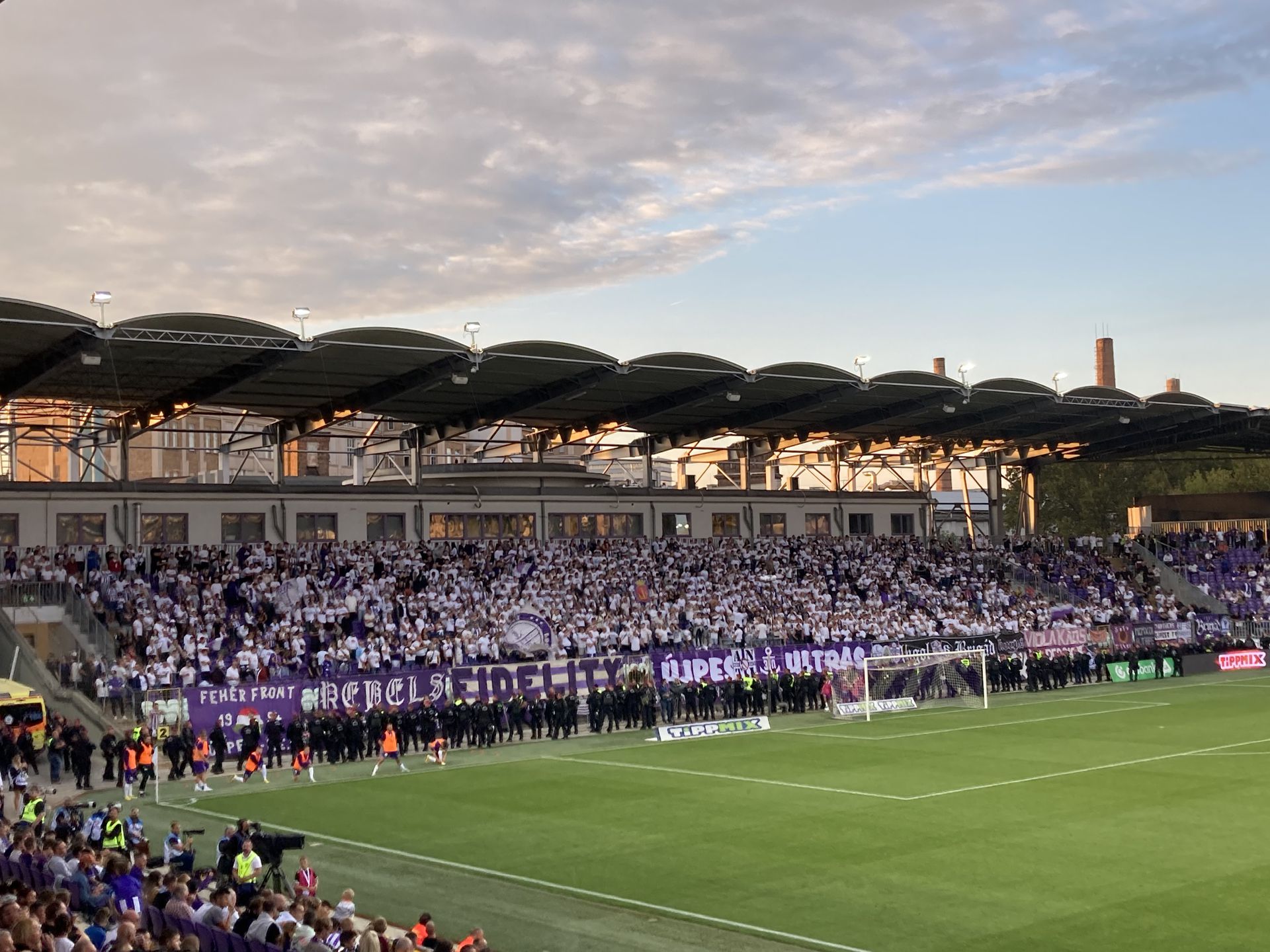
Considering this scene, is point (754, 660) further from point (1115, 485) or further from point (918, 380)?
point (1115, 485)

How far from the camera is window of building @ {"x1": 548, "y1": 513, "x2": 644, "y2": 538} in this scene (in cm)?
5409

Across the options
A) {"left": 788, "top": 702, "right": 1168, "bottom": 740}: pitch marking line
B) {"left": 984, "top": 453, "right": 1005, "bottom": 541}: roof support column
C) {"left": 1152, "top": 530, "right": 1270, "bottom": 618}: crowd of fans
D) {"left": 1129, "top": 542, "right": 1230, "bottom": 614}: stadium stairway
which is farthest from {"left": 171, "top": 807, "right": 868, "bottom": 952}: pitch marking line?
{"left": 984, "top": 453, "right": 1005, "bottom": 541}: roof support column

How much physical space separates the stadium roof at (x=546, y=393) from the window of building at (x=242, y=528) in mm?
3604

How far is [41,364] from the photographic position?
37.5 meters

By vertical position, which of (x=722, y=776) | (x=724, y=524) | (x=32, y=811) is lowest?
(x=722, y=776)

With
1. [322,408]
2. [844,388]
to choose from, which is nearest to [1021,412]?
[844,388]

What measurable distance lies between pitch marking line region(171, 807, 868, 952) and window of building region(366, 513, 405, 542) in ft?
84.0

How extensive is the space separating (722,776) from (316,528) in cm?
2473

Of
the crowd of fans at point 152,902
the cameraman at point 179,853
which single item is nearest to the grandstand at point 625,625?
the crowd of fans at point 152,902

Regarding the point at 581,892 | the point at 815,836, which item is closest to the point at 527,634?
the point at 815,836

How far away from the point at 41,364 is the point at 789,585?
1113 inches

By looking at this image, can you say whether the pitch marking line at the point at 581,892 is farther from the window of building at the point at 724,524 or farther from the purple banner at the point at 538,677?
the window of building at the point at 724,524

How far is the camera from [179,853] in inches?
706

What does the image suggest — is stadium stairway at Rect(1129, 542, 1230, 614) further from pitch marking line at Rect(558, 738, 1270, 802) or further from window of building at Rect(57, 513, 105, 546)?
window of building at Rect(57, 513, 105, 546)
